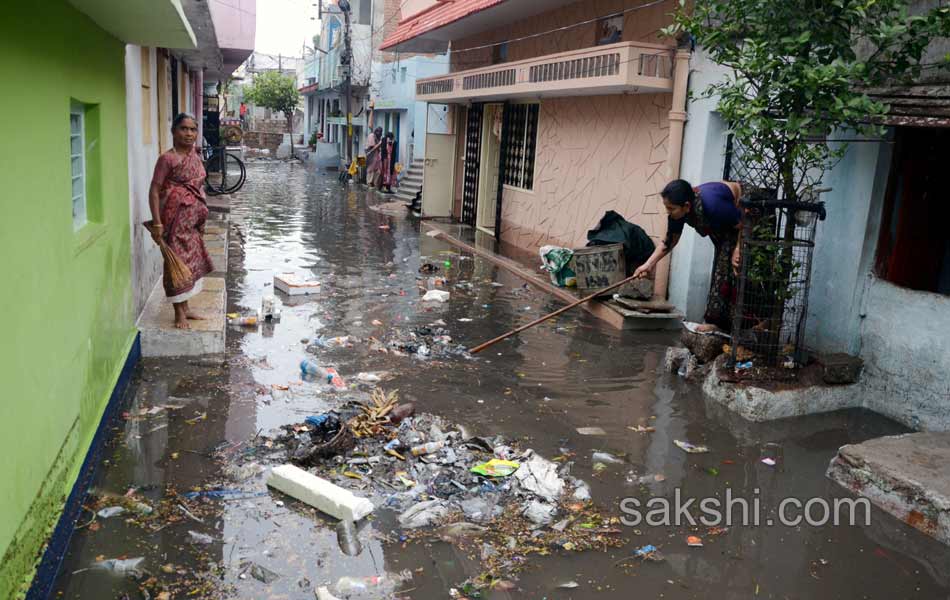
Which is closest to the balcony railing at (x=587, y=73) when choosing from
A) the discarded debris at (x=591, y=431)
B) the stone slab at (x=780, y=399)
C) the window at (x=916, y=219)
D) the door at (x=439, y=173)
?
the window at (x=916, y=219)

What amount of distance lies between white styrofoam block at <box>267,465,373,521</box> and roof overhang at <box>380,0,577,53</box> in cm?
971

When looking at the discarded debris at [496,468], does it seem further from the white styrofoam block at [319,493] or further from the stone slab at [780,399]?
the stone slab at [780,399]

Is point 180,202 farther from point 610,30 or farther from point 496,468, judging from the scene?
point 610,30

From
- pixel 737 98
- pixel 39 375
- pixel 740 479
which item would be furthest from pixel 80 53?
pixel 740 479

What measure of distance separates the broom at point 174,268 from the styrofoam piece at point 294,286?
281 centimetres

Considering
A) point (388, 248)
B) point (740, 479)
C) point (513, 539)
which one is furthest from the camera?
point (388, 248)

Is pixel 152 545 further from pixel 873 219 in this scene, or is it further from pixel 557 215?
pixel 557 215

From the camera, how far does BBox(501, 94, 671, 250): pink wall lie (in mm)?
9655

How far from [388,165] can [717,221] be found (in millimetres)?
18469

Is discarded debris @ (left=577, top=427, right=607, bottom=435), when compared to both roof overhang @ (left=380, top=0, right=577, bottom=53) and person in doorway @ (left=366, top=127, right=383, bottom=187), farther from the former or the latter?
person in doorway @ (left=366, top=127, right=383, bottom=187)

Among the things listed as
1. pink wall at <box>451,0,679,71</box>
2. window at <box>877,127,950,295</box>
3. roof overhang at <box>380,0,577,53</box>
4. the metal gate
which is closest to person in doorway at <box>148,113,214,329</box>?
pink wall at <box>451,0,679,71</box>

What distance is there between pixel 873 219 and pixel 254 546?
5207mm

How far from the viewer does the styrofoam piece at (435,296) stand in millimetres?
9523

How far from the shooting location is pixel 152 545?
12.4ft
